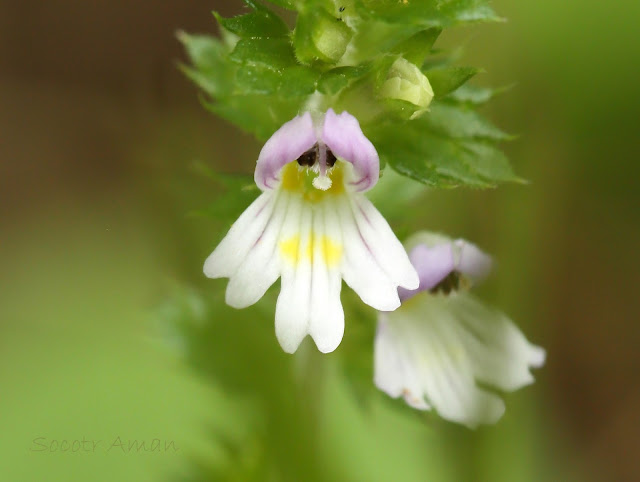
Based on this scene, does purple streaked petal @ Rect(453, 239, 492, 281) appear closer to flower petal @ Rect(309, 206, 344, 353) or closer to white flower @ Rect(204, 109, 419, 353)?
white flower @ Rect(204, 109, 419, 353)

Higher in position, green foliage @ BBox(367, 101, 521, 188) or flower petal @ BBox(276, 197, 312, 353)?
green foliage @ BBox(367, 101, 521, 188)

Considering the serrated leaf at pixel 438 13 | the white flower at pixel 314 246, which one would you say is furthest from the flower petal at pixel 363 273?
the serrated leaf at pixel 438 13

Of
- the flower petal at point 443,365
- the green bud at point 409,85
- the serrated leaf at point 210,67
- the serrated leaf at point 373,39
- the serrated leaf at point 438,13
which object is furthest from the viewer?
the serrated leaf at point 210,67

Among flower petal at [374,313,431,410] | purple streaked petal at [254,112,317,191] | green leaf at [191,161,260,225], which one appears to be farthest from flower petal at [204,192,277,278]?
flower petal at [374,313,431,410]

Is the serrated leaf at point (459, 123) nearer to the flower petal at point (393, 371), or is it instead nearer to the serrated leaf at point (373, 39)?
the serrated leaf at point (373, 39)

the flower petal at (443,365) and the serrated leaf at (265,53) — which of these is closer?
the serrated leaf at (265,53)

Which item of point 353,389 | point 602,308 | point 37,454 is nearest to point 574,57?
point 602,308
